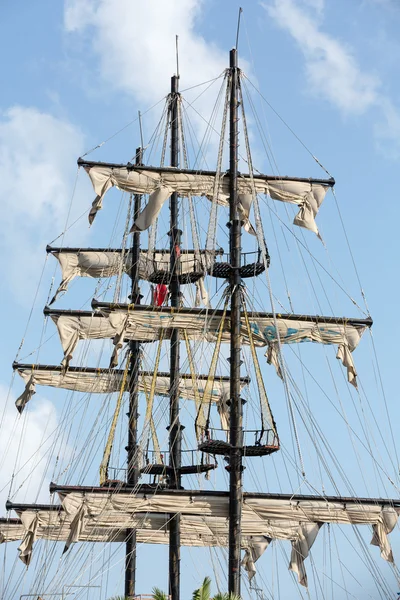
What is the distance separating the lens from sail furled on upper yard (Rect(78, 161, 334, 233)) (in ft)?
170

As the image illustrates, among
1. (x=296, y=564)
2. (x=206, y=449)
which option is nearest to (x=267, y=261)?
(x=206, y=449)

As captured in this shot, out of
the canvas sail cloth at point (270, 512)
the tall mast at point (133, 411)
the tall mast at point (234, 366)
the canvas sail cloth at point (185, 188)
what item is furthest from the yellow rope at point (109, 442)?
the tall mast at point (234, 366)

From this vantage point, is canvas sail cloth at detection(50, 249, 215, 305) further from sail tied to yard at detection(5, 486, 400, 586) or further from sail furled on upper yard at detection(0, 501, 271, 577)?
sail tied to yard at detection(5, 486, 400, 586)

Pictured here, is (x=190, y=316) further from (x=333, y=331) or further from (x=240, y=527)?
(x=240, y=527)

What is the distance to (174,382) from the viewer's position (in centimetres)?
5262

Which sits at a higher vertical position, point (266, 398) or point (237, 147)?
point (237, 147)

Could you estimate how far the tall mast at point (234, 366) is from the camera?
140 feet

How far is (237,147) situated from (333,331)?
323 inches

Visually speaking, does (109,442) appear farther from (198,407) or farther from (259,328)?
(259,328)

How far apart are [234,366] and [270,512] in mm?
6128

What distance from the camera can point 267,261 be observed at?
48500mm

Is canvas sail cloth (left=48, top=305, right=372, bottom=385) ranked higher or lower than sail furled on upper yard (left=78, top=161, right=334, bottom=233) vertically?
lower

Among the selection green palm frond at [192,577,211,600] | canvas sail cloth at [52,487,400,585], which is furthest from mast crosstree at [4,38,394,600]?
green palm frond at [192,577,211,600]

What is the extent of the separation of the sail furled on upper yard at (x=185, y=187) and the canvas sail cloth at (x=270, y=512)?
11.0 m
